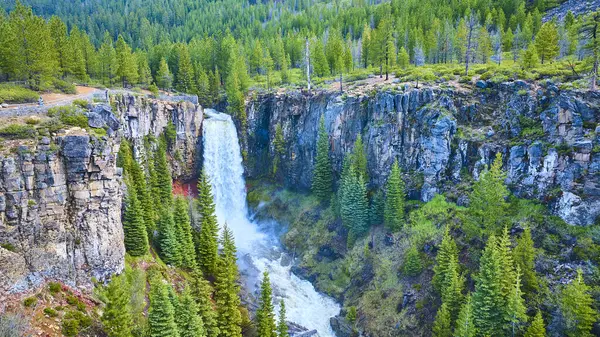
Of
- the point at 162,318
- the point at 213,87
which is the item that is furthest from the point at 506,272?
the point at 213,87

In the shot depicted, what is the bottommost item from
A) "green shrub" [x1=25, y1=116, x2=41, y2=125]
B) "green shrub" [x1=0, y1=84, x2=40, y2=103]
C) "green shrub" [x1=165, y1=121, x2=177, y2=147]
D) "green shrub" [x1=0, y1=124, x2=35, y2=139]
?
"green shrub" [x1=165, y1=121, x2=177, y2=147]

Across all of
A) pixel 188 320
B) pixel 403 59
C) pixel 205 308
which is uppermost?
pixel 403 59

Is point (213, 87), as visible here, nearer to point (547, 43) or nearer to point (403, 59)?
point (403, 59)

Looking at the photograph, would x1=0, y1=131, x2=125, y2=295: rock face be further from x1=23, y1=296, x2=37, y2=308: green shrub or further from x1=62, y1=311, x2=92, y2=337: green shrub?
x1=62, y1=311, x2=92, y2=337: green shrub

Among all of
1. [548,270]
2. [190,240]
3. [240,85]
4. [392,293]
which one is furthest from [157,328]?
[240,85]

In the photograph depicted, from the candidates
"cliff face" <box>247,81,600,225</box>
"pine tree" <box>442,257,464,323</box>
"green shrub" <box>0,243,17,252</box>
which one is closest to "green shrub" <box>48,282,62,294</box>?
"green shrub" <box>0,243,17,252</box>

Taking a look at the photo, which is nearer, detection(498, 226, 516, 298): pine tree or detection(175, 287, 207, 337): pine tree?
detection(175, 287, 207, 337): pine tree

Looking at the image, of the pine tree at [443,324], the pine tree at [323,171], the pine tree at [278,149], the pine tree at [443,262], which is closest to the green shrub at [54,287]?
the pine tree at [443,324]
